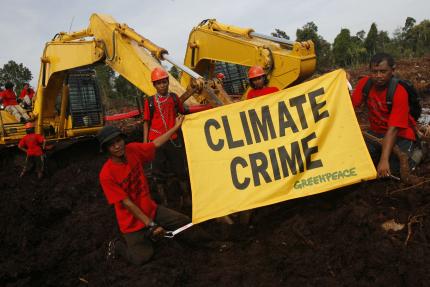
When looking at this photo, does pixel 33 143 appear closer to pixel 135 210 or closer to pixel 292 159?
pixel 135 210

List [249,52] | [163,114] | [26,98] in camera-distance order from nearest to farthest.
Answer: [163,114]
[249,52]
[26,98]

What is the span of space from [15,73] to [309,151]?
1657 inches

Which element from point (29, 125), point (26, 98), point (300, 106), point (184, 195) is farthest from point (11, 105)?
point (300, 106)

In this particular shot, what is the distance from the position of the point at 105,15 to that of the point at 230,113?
4.64 m

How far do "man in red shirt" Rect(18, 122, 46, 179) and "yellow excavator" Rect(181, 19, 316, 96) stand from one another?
4.14 m

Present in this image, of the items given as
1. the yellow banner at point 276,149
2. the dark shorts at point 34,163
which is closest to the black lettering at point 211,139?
the yellow banner at point 276,149

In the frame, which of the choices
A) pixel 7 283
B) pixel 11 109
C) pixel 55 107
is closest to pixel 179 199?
pixel 7 283

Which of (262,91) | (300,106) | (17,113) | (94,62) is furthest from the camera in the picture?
(17,113)

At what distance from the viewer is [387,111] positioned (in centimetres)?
475

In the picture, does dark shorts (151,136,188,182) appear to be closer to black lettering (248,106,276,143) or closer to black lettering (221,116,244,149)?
black lettering (221,116,244,149)

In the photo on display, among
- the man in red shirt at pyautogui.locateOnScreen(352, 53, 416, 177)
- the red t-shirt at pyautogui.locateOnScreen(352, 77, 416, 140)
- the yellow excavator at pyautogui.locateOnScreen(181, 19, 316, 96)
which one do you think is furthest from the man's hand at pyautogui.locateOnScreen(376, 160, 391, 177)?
the yellow excavator at pyautogui.locateOnScreen(181, 19, 316, 96)

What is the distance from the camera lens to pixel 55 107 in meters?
10.6

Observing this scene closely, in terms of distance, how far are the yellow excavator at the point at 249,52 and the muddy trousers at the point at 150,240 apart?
2406 millimetres

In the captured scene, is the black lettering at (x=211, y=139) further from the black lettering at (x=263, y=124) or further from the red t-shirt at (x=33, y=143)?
the red t-shirt at (x=33, y=143)
